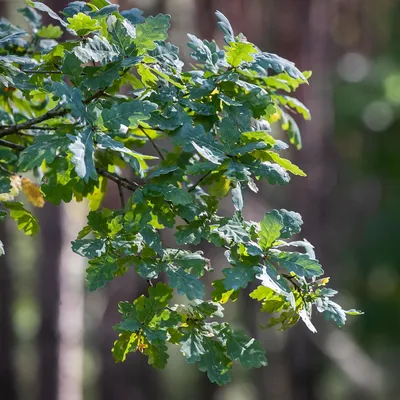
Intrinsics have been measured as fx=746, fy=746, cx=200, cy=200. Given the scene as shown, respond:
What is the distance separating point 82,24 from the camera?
2.05 meters

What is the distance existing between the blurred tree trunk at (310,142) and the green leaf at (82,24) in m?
8.10

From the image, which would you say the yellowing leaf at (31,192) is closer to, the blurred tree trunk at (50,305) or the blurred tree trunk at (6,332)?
the blurred tree trunk at (50,305)

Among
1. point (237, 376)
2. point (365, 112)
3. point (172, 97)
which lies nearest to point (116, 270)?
point (172, 97)

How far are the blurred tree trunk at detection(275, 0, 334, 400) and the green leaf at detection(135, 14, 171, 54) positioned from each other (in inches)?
320

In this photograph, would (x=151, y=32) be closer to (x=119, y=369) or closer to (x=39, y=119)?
(x=39, y=119)

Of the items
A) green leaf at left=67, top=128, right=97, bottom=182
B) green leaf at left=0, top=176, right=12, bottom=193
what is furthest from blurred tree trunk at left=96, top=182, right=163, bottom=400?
green leaf at left=67, top=128, right=97, bottom=182

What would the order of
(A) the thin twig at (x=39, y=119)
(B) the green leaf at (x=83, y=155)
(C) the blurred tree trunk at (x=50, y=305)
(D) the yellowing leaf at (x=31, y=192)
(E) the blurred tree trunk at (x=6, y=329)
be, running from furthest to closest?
1. (E) the blurred tree trunk at (x=6, y=329)
2. (C) the blurred tree trunk at (x=50, y=305)
3. (D) the yellowing leaf at (x=31, y=192)
4. (A) the thin twig at (x=39, y=119)
5. (B) the green leaf at (x=83, y=155)

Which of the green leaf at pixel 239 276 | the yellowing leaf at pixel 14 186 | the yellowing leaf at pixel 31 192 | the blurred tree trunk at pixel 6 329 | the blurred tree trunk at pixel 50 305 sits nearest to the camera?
the green leaf at pixel 239 276

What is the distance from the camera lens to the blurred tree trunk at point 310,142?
33.4 ft

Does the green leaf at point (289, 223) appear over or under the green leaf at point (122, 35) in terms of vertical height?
under

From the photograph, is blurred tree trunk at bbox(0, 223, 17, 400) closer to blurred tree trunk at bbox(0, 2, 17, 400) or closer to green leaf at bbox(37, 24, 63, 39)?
blurred tree trunk at bbox(0, 2, 17, 400)

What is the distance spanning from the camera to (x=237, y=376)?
17547 mm

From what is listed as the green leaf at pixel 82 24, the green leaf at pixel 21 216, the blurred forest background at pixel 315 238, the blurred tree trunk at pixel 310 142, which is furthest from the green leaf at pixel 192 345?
the blurred tree trunk at pixel 310 142

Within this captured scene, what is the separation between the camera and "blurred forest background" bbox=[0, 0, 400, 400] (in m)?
9.04
